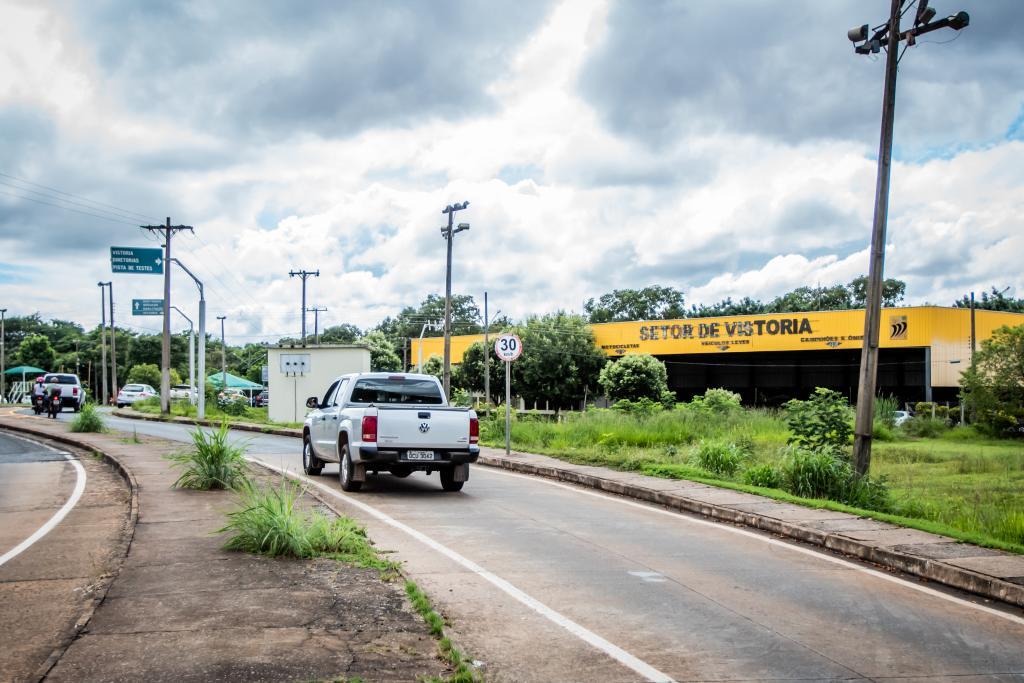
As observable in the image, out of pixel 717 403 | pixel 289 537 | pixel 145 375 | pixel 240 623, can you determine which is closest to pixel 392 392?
pixel 289 537

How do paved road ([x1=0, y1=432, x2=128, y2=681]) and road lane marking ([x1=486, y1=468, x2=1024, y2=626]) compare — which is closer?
paved road ([x1=0, y1=432, x2=128, y2=681])

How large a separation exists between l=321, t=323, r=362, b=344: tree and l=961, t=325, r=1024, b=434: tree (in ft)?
329

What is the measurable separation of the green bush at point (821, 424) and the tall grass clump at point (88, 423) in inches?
889

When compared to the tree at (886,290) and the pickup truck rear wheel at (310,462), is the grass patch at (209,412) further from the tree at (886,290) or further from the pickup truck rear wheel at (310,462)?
the tree at (886,290)

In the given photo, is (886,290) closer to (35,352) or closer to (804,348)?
(804,348)

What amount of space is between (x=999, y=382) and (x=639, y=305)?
65.9 meters

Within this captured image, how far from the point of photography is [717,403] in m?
33.7

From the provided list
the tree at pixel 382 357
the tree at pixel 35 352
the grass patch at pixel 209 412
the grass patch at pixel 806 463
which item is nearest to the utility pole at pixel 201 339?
the grass patch at pixel 209 412

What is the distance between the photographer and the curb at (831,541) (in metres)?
7.69

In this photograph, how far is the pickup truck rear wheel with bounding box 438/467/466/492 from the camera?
1453cm

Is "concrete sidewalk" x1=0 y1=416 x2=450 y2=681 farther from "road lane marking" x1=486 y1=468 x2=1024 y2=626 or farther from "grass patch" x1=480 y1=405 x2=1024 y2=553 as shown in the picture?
"grass patch" x1=480 y1=405 x2=1024 y2=553

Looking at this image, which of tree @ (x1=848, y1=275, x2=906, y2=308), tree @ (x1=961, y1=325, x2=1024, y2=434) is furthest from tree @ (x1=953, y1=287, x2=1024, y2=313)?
tree @ (x1=961, y1=325, x2=1024, y2=434)

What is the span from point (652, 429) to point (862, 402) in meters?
9.33

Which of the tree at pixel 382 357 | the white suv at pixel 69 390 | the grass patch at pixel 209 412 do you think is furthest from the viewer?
the tree at pixel 382 357
